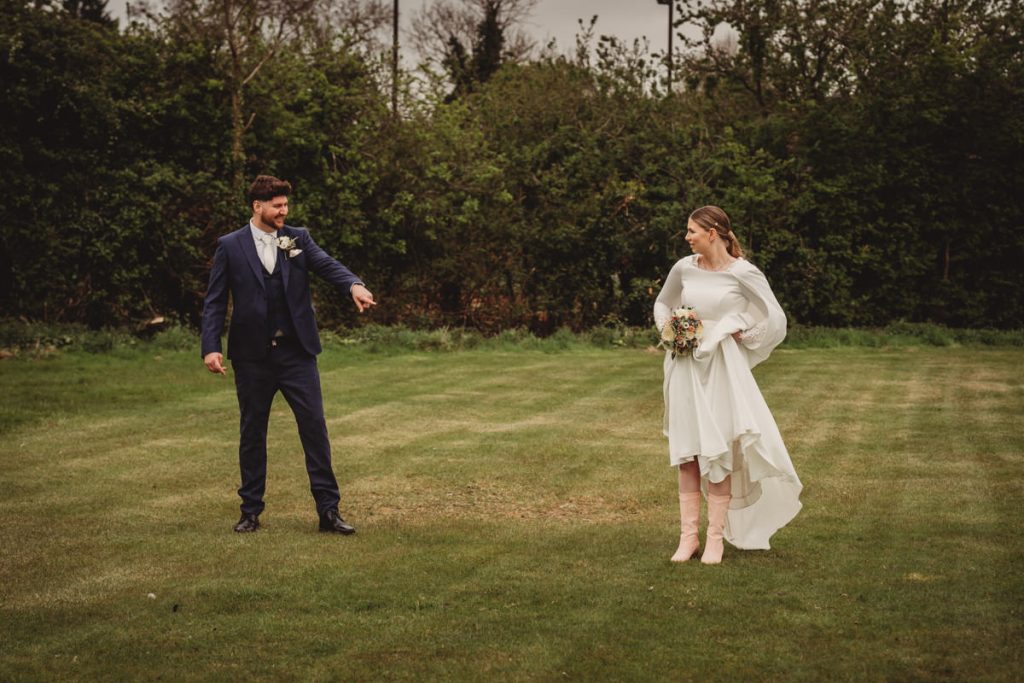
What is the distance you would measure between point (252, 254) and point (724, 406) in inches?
125

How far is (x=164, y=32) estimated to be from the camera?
19500 mm

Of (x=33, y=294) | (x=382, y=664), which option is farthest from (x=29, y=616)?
(x=33, y=294)

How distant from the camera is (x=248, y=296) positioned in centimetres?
764

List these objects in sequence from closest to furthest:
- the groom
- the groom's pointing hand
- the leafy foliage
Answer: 1. the groom's pointing hand
2. the groom
3. the leafy foliage

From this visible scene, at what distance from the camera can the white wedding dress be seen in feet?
22.3

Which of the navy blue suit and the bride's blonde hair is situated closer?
the bride's blonde hair

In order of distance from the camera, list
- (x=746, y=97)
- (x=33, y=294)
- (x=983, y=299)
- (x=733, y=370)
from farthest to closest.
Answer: (x=746, y=97) < (x=983, y=299) < (x=33, y=294) < (x=733, y=370)

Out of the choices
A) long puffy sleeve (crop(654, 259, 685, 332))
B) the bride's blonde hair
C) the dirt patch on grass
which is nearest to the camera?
the bride's blonde hair

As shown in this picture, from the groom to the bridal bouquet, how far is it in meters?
2.08

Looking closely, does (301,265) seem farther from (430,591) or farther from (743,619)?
(743,619)

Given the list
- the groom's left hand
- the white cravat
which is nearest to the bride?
the groom's left hand

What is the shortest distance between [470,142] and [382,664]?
17065 mm

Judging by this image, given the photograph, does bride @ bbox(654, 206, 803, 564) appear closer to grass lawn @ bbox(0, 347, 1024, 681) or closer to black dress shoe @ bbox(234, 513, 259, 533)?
grass lawn @ bbox(0, 347, 1024, 681)

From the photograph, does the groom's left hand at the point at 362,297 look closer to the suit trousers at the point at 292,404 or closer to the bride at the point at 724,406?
the suit trousers at the point at 292,404
